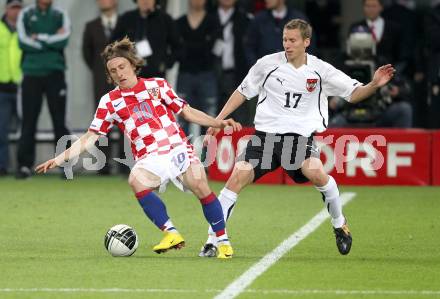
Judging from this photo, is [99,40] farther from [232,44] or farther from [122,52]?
[122,52]

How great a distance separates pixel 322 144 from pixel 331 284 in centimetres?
737

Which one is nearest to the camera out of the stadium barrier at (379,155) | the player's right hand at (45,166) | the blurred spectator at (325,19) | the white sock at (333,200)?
the player's right hand at (45,166)

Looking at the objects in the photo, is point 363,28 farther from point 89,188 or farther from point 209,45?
point 89,188

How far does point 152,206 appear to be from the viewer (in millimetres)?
9805

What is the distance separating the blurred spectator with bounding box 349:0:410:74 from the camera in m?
16.6

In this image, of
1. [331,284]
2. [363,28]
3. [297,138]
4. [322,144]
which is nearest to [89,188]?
[322,144]

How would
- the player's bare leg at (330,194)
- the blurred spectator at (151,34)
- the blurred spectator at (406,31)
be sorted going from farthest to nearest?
the blurred spectator at (406,31), the blurred spectator at (151,34), the player's bare leg at (330,194)

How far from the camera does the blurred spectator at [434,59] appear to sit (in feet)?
56.6

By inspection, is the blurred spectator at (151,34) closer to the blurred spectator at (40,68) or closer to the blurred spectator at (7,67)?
the blurred spectator at (40,68)

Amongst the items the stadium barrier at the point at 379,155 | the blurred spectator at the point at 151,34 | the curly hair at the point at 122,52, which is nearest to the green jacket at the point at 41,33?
the blurred spectator at the point at 151,34

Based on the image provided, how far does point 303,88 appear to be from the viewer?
403 inches

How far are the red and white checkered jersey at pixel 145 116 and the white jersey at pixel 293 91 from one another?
681 millimetres

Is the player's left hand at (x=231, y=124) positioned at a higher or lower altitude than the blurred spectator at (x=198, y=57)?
higher

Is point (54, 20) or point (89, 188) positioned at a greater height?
point (54, 20)
